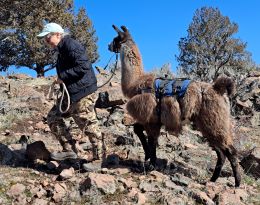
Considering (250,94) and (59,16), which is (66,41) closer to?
(250,94)

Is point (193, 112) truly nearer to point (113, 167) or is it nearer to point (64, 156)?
point (113, 167)

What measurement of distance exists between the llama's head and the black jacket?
4.00ft

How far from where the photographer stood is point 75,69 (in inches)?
252

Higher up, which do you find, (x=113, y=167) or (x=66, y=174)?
(x=113, y=167)

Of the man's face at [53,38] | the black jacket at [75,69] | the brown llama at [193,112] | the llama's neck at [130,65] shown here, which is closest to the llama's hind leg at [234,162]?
the brown llama at [193,112]

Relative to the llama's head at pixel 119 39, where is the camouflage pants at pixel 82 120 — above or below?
below

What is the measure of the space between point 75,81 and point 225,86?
2.18 metres

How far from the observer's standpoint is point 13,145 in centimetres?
792

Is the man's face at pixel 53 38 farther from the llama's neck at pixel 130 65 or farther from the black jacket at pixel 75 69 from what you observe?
the llama's neck at pixel 130 65

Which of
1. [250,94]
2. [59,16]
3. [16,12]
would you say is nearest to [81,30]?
[59,16]

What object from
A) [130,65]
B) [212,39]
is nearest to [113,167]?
[130,65]

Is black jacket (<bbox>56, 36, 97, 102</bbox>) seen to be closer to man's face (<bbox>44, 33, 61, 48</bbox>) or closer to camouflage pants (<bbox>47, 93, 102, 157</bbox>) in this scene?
man's face (<bbox>44, 33, 61, 48</bbox>)

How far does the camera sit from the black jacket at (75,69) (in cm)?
636

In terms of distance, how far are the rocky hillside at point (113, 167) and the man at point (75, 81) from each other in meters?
0.39
